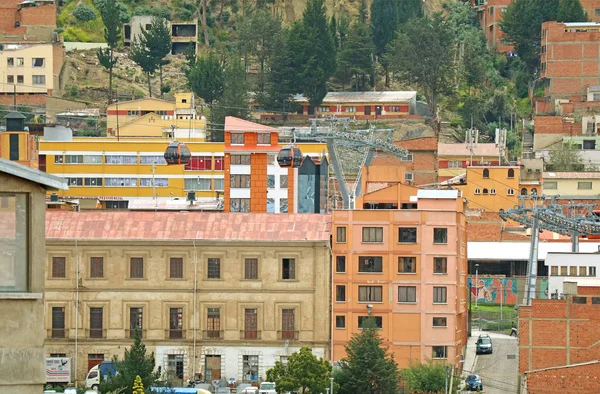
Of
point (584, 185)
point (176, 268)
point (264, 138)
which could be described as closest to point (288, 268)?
point (176, 268)

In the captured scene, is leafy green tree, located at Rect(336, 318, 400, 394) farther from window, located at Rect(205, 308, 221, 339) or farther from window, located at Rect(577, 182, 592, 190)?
window, located at Rect(577, 182, 592, 190)

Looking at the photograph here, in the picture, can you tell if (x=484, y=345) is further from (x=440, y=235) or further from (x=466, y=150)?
(x=466, y=150)

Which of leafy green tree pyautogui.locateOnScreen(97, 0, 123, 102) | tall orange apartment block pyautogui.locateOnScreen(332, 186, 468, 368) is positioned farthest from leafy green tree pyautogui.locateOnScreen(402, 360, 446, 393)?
leafy green tree pyautogui.locateOnScreen(97, 0, 123, 102)

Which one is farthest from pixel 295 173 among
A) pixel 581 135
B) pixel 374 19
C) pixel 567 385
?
pixel 374 19

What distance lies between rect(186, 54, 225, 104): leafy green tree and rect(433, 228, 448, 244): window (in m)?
76.7

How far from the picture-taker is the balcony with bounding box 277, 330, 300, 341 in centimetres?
7825

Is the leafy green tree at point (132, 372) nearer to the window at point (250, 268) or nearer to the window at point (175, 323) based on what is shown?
the window at point (175, 323)

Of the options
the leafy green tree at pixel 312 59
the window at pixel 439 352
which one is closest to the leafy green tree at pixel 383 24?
the leafy green tree at pixel 312 59

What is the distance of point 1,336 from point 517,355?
7081 cm

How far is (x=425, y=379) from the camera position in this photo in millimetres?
71375

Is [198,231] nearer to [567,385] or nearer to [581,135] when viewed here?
[567,385]

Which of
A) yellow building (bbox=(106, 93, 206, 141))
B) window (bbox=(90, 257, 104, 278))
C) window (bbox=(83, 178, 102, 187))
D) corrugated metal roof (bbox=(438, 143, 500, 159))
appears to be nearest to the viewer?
window (bbox=(90, 257, 104, 278))

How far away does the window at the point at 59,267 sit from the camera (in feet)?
258

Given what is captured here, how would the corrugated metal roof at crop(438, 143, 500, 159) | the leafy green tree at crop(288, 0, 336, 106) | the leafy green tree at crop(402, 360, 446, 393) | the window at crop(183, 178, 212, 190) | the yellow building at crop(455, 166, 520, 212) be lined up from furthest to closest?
1. the leafy green tree at crop(288, 0, 336, 106)
2. the corrugated metal roof at crop(438, 143, 500, 159)
3. the yellow building at crop(455, 166, 520, 212)
4. the window at crop(183, 178, 212, 190)
5. the leafy green tree at crop(402, 360, 446, 393)
